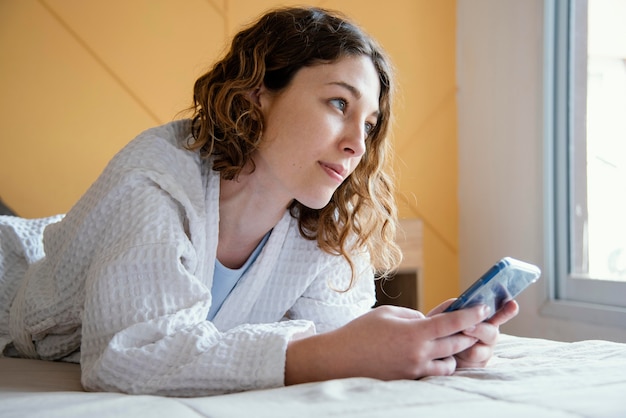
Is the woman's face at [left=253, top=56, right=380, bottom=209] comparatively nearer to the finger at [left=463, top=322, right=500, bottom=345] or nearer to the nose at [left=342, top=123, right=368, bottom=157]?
the nose at [left=342, top=123, right=368, bottom=157]

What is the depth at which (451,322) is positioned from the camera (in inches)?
33.4

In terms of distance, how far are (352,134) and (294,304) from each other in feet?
1.17

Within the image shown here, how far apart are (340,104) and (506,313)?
49cm

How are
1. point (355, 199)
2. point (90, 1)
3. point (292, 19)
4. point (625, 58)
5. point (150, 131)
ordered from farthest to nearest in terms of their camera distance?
point (90, 1), point (625, 58), point (355, 199), point (292, 19), point (150, 131)

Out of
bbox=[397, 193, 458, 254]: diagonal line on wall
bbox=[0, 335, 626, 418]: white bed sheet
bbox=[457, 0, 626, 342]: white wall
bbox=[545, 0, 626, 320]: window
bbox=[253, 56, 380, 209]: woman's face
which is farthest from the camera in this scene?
bbox=[397, 193, 458, 254]: diagonal line on wall

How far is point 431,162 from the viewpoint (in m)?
2.60

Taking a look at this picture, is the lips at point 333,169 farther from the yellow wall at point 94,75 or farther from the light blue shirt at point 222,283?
the yellow wall at point 94,75

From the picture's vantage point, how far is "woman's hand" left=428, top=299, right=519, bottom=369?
35.7 inches

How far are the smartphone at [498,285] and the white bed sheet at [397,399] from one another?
89mm

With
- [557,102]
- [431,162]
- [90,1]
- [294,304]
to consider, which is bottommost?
[431,162]

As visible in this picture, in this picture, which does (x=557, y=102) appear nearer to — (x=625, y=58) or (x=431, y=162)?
(x=625, y=58)

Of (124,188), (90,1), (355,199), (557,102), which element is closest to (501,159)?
(557,102)

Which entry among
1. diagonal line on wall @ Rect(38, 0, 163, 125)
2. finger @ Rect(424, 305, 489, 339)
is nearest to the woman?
finger @ Rect(424, 305, 489, 339)

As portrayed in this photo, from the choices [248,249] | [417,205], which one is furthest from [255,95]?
[417,205]
